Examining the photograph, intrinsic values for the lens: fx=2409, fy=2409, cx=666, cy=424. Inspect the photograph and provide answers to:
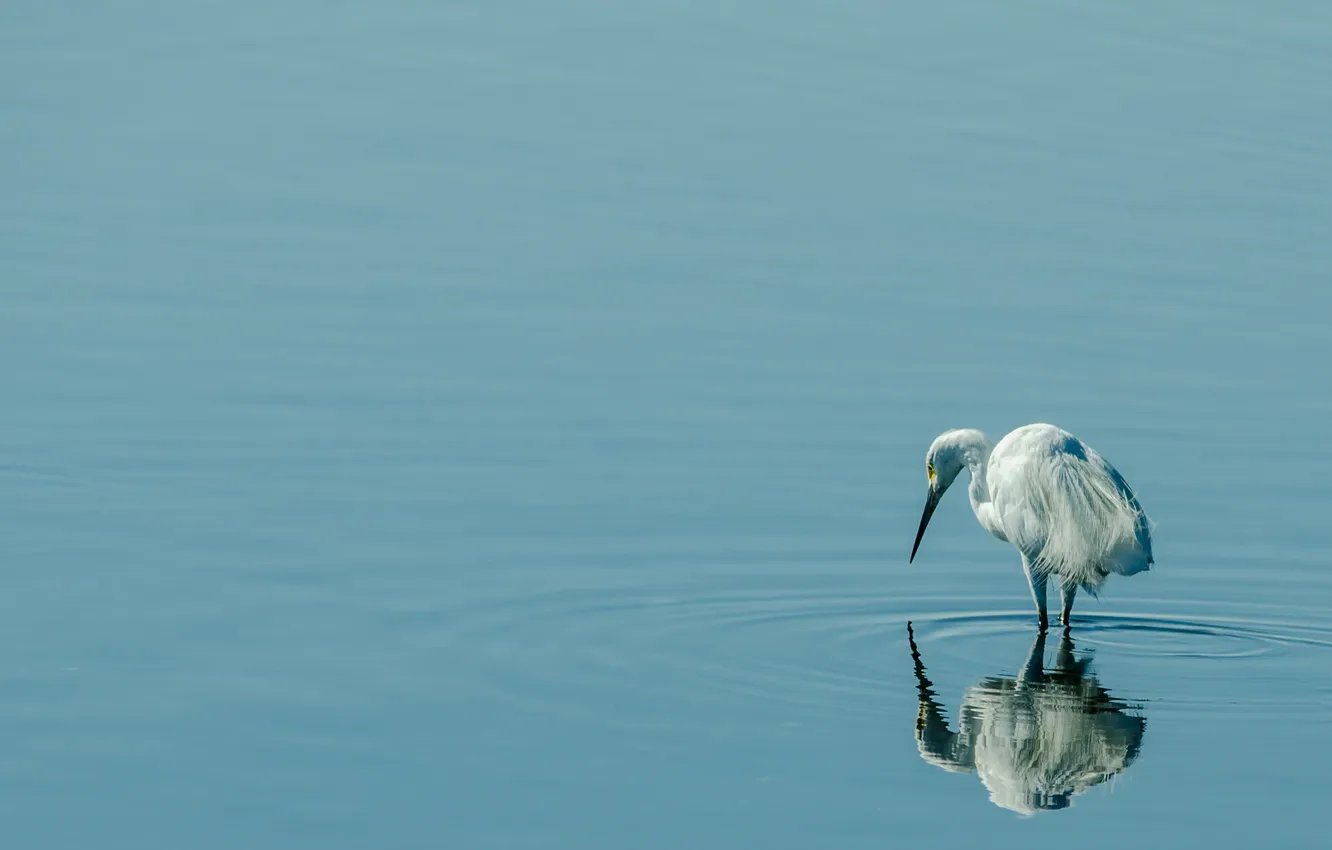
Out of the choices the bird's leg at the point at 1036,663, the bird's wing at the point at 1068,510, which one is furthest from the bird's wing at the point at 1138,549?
the bird's leg at the point at 1036,663

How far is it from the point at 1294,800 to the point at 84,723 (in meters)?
4.86

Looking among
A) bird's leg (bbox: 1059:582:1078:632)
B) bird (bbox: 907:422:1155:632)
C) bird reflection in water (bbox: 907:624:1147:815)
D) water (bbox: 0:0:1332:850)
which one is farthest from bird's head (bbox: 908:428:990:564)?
bird reflection in water (bbox: 907:624:1147:815)

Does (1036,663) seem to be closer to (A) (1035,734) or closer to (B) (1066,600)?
(B) (1066,600)

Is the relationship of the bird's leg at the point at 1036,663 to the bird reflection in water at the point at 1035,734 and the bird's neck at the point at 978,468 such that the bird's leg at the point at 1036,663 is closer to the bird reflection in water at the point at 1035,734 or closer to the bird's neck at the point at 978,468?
the bird reflection in water at the point at 1035,734

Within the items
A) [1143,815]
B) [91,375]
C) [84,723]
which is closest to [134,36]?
[91,375]

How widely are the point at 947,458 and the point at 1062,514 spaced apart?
106cm

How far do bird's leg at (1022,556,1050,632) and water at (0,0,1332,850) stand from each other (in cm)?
19

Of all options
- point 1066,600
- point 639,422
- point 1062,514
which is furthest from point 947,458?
point 639,422

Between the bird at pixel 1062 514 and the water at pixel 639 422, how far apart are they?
33 cm

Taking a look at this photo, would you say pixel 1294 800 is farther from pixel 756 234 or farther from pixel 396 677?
pixel 756 234

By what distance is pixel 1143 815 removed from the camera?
9.22 meters

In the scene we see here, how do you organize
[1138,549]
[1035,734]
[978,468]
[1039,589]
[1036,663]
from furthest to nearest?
[978,468], [1039,589], [1138,549], [1036,663], [1035,734]

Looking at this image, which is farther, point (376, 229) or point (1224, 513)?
point (376, 229)

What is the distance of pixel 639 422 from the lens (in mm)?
14977
